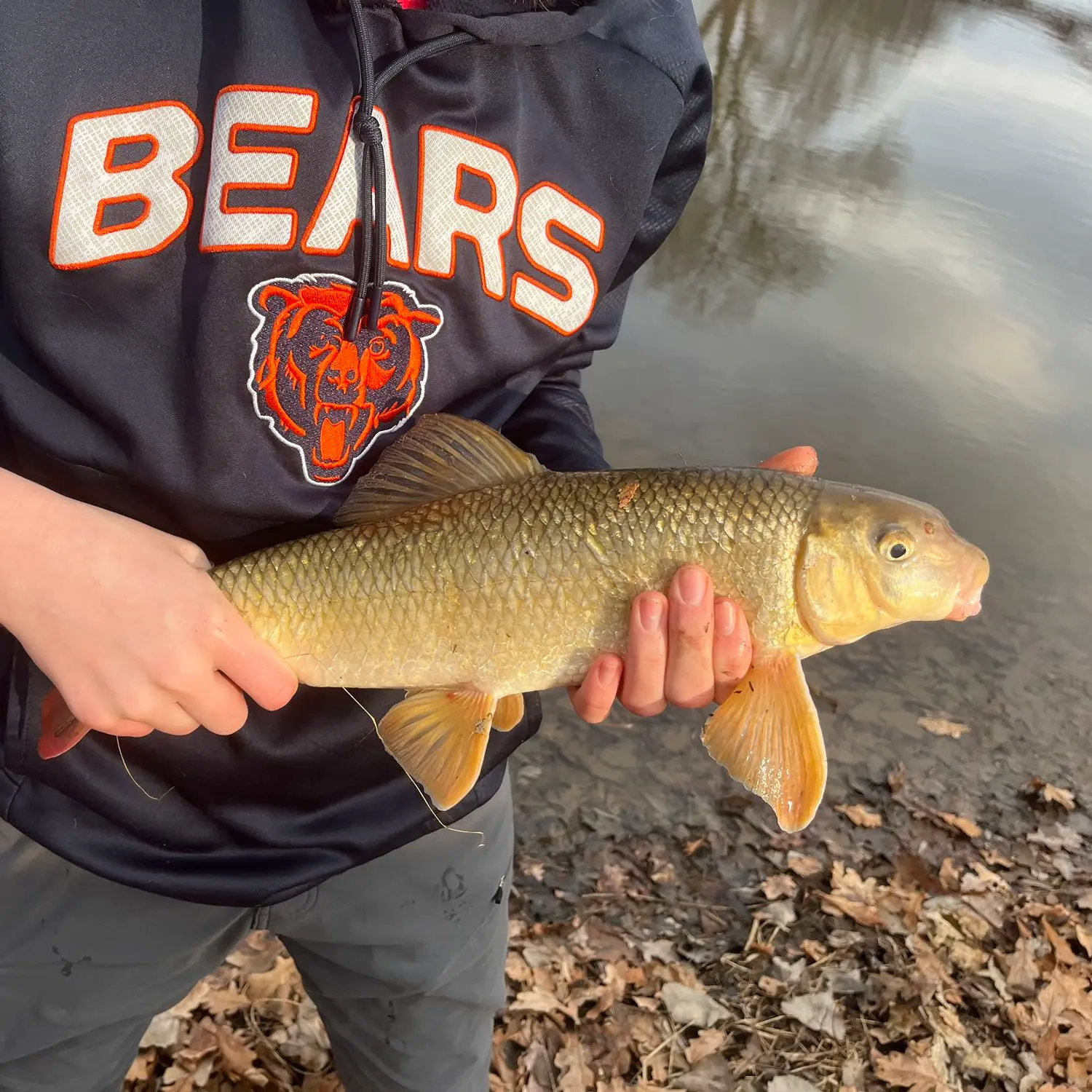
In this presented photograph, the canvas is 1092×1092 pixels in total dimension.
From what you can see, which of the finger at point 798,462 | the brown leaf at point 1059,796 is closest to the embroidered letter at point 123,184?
the finger at point 798,462

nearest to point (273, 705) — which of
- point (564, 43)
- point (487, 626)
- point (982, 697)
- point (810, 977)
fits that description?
point (487, 626)

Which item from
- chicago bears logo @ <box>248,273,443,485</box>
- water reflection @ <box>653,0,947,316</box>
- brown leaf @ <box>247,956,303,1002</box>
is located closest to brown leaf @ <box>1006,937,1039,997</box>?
brown leaf @ <box>247,956,303,1002</box>

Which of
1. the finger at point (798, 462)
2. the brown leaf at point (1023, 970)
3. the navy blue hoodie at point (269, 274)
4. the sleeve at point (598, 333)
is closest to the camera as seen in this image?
the navy blue hoodie at point (269, 274)

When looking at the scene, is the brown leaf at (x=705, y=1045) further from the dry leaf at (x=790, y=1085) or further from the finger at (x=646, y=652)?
the finger at (x=646, y=652)

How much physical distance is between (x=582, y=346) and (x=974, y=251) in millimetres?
7752

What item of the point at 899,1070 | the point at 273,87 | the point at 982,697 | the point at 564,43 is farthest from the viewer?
the point at 982,697

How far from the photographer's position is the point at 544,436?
1935mm

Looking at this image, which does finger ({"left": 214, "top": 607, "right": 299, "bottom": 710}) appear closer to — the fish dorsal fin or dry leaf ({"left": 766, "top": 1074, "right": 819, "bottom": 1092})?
the fish dorsal fin

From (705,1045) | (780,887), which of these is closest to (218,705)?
(705,1045)

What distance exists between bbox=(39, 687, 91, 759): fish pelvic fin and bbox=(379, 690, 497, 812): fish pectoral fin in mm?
469

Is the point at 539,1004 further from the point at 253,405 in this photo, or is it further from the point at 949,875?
the point at 253,405

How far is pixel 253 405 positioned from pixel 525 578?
52 cm

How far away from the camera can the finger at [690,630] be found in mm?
1505

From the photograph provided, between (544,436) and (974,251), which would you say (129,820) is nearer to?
(544,436)
